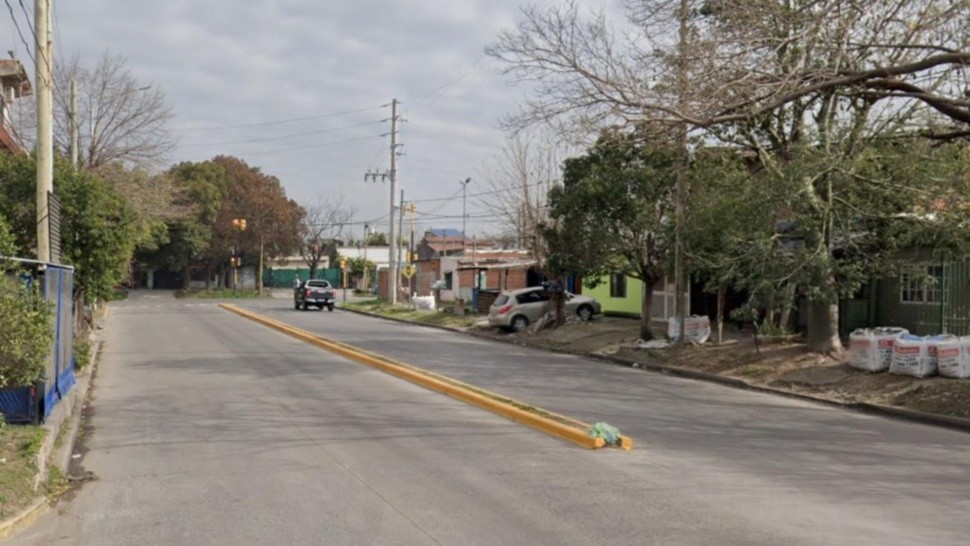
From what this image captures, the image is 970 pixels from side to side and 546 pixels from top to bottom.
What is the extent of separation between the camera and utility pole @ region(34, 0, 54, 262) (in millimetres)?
14656

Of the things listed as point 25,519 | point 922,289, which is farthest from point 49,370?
point 922,289

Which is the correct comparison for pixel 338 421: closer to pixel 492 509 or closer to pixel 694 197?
pixel 492 509

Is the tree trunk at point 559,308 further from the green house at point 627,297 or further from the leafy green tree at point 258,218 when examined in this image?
the leafy green tree at point 258,218

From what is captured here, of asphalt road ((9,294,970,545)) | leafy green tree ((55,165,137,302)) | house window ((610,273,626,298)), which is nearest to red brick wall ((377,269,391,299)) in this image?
house window ((610,273,626,298))

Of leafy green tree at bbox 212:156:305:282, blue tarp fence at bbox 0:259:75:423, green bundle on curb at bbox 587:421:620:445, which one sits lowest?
green bundle on curb at bbox 587:421:620:445

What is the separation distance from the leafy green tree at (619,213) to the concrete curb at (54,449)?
13.6 m

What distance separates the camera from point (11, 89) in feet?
102

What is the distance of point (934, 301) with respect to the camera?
20.0m

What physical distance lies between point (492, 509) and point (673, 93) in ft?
30.1

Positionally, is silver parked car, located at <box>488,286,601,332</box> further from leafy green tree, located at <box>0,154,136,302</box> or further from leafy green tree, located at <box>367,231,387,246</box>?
leafy green tree, located at <box>367,231,387,246</box>

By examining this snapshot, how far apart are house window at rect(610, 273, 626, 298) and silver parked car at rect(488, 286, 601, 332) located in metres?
1.91

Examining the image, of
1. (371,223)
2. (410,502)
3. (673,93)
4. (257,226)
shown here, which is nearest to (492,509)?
(410,502)

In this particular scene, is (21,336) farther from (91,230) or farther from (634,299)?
(634,299)

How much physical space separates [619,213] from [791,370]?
794 cm
